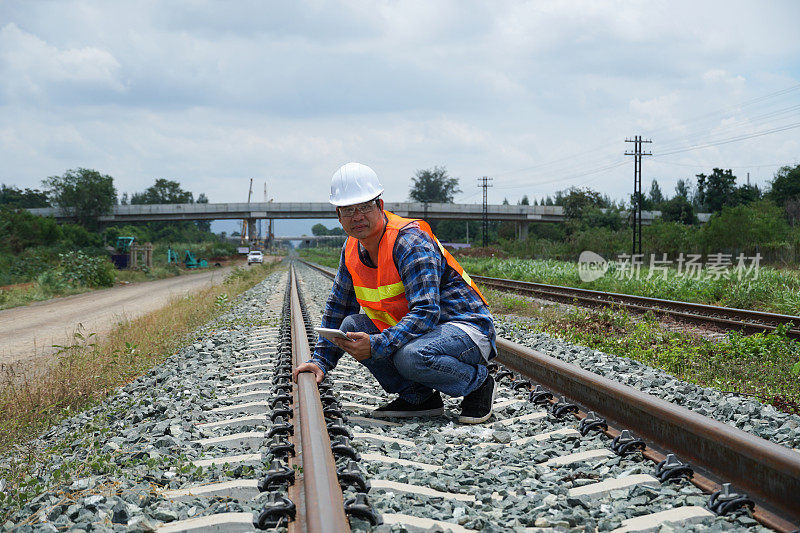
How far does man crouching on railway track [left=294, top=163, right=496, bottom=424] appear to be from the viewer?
11.9 feet

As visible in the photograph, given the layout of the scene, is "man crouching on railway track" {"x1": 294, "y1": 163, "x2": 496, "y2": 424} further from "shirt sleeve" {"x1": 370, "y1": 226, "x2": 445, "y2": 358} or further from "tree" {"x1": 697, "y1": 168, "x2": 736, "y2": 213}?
"tree" {"x1": 697, "y1": 168, "x2": 736, "y2": 213}

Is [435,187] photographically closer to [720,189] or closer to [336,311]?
[720,189]

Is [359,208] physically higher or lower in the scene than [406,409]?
higher

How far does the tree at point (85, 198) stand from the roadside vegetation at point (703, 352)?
77477 millimetres

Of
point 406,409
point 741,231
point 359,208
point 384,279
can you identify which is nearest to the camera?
point 359,208

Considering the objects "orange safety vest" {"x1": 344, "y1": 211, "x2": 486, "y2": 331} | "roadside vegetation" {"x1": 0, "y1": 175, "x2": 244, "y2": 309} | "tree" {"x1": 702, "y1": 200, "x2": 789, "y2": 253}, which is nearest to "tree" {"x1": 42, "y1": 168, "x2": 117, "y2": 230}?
"roadside vegetation" {"x1": 0, "y1": 175, "x2": 244, "y2": 309}

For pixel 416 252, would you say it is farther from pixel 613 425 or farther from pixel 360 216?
pixel 613 425

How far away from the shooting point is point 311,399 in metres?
3.56

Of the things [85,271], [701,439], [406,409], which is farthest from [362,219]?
[85,271]

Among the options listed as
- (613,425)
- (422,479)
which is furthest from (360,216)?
(613,425)

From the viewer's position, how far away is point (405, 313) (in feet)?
12.9

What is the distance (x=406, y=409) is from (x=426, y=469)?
43.4 inches

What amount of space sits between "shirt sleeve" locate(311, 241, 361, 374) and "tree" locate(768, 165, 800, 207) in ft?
220

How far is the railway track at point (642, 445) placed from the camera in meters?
2.39
